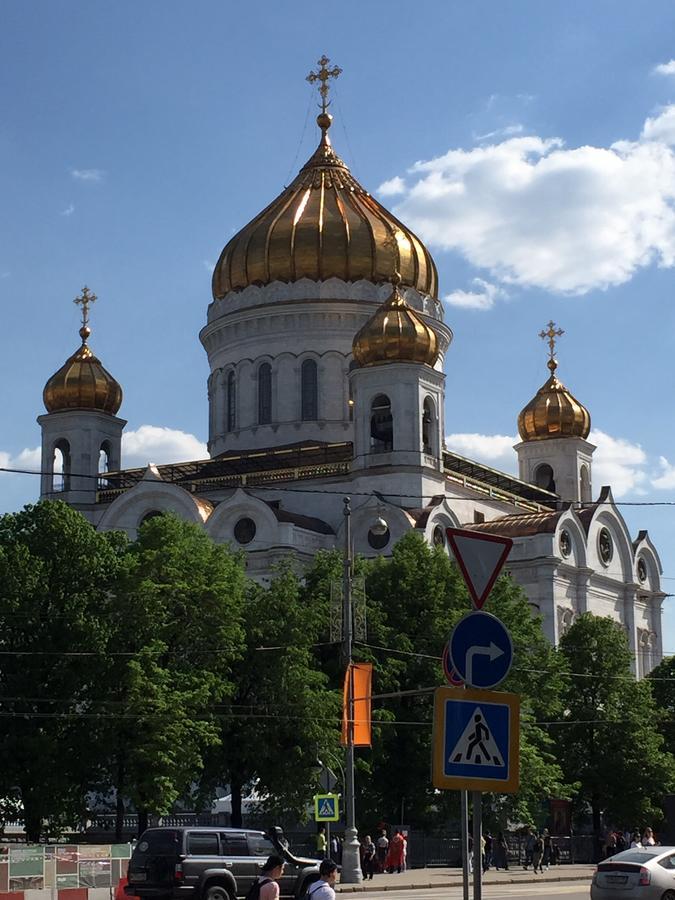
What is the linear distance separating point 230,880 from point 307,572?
22.1 meters

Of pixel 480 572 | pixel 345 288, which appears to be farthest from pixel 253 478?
pixel 480 572

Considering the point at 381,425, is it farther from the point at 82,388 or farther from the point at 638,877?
the point at 638,877

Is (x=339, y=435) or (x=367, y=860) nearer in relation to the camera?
(x=367, y=860)

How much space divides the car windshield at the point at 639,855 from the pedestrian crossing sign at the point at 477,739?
13453 mm

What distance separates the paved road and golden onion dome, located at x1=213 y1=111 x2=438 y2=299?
34.4 metres

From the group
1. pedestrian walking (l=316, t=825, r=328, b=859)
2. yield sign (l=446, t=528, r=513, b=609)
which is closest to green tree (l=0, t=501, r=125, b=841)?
pedestrian walking (l=316, t=825, r=328, b=859)

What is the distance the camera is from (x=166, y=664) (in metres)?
38.9

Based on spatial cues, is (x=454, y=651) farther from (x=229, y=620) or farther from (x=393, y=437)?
(x=393, y=437)

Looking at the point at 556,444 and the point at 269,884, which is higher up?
the point at 556,444

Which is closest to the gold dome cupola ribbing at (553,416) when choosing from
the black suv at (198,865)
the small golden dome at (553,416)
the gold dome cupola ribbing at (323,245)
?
the small golden dome at (553,416)

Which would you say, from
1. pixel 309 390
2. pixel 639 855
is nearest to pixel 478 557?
pixel 639 855

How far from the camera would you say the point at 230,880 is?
2397 cm

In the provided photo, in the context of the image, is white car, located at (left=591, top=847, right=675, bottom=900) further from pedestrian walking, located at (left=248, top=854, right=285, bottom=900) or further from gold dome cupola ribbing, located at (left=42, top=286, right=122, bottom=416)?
gold dome cupola ribbing, located at (left=42, top=286, right=122, bottom=416)

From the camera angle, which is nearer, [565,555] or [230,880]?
[230,880]
